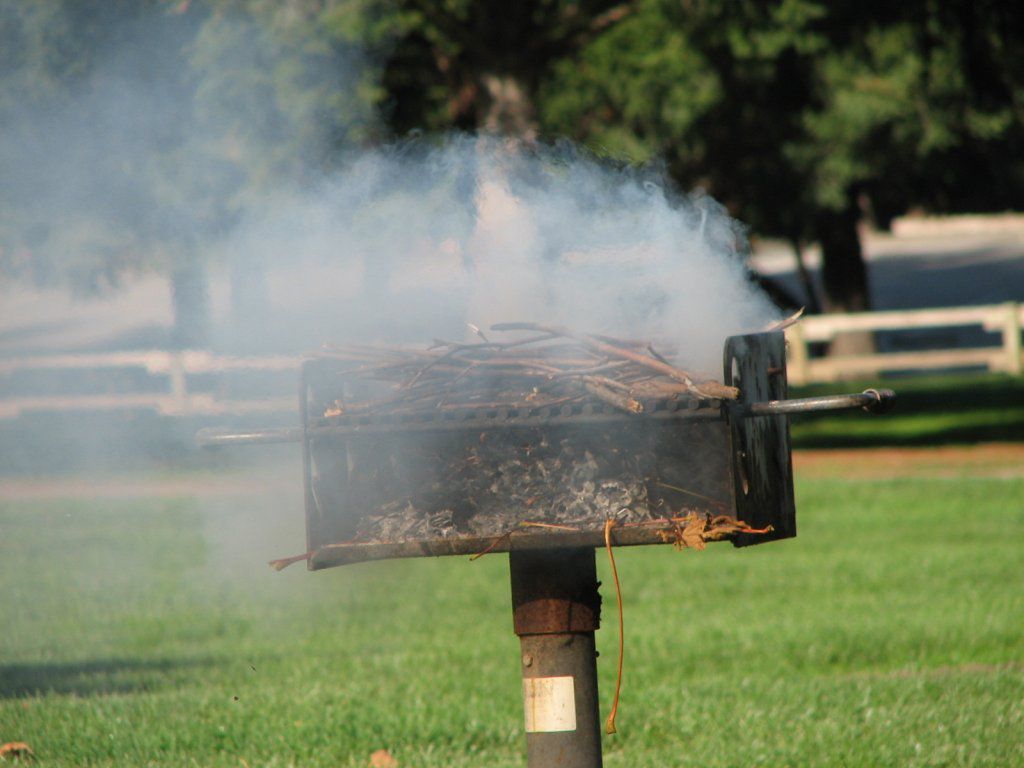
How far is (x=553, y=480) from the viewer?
3104 mm

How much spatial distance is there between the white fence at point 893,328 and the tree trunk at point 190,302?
1824cm

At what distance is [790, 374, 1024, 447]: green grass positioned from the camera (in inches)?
673

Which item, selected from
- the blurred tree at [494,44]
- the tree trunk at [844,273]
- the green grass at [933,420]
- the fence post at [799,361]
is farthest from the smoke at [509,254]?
the tree trunk at [844,273]

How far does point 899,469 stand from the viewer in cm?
1416

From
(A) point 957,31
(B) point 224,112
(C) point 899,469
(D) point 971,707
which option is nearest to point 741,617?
(D) point 971,707

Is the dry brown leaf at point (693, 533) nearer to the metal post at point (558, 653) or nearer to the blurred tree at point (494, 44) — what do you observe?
the metal post at point (558, 653)

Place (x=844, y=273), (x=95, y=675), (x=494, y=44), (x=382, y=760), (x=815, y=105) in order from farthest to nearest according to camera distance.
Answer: (x=844, y=273) < (x=815, y=105) < (x=494, y=44) < (x=95, y=675) < (x=382, y=760)

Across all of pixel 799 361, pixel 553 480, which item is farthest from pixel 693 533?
pixel 799 361

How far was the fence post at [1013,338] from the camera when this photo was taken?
26203 mm

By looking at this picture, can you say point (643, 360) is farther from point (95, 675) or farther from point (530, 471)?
point (95, 675)

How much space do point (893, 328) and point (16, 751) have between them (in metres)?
23.6

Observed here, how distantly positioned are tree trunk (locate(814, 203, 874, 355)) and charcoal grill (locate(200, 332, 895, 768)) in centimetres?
2552

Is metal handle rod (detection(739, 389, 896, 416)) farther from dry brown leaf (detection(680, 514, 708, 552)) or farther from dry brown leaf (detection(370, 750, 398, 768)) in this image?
dry brown leaf (detection(370, 750, 398, 768))

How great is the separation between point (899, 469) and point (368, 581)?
6930mm
